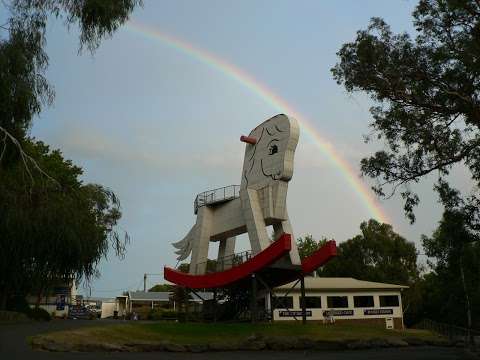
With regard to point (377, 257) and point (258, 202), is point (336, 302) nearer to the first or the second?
point (258, 202)

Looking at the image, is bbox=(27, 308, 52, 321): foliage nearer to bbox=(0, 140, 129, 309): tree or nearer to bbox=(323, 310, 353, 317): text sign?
bbox=(0, 140, 129, 309): tree

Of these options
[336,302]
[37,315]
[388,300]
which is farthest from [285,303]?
[37,315]

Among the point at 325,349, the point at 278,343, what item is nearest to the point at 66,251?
the point at 278,343

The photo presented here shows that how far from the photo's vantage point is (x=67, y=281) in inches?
843

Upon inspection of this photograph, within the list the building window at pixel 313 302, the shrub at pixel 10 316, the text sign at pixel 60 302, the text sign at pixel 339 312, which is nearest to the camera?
the shrub at pixel 10 316

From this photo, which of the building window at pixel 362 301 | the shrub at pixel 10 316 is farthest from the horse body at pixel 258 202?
the building window at pixel 362 301

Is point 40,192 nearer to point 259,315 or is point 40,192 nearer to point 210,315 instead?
point 259,315

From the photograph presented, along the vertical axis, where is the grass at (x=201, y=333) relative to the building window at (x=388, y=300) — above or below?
below

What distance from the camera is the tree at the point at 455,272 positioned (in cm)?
1934

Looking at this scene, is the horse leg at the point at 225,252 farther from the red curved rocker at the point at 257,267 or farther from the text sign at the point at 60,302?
the text sign at the point at 60,302

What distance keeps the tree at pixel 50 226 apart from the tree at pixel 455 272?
13.0 meters

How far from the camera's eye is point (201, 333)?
909 inches

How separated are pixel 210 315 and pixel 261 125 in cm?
1254

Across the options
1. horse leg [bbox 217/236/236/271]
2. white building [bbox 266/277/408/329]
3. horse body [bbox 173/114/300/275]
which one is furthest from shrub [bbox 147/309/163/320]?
horse body [bbox 173/114/300/275]
